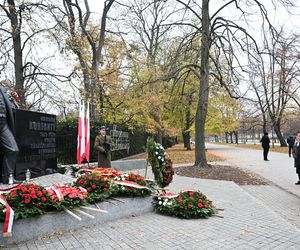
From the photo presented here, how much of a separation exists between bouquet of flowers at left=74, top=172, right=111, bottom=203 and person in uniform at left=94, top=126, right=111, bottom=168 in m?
2.95

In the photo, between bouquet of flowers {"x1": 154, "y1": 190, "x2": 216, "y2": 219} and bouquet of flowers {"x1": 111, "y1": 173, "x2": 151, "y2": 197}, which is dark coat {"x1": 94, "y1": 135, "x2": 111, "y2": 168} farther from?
bouquet of flowers {"x1": 154, "y1": 190, "x2": 216, "y2": 219}

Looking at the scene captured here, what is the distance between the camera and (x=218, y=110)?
35.1 m

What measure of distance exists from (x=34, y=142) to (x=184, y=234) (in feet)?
16.4

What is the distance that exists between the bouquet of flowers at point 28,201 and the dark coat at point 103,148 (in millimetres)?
4283

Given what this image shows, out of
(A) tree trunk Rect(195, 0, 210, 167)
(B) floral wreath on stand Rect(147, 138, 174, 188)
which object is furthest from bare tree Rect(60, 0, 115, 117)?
(B) floral wreath on stand Rect(147, 138, 174, 188)

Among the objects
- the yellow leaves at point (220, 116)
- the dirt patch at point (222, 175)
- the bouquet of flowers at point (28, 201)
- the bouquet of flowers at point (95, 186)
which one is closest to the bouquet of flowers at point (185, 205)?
the bouquet of flowers at point (95, 186)

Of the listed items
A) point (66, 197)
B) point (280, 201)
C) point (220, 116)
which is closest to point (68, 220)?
point (66, 197)

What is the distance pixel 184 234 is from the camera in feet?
16.1

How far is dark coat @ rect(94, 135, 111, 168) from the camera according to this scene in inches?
362

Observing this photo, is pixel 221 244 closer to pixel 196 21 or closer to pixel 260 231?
pixel 260 231

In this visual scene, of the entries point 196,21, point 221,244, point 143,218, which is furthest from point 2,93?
point 196,21

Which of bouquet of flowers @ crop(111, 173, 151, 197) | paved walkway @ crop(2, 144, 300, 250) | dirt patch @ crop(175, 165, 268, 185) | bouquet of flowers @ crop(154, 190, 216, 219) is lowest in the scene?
dirt patch @ crop(175, 165, 268, 185)

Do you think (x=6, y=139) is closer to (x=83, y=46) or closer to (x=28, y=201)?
(x=28, y=201)

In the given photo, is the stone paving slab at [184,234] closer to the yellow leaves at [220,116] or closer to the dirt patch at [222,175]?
the dirt patch at [222,175]
